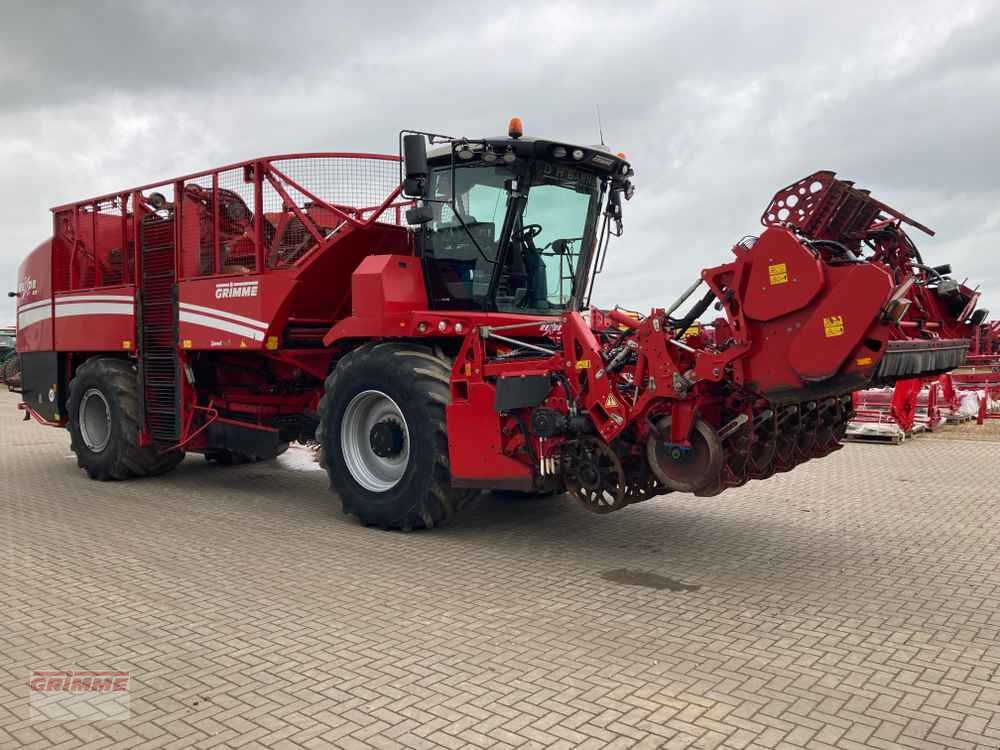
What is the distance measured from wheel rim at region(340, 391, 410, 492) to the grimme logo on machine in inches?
66.7

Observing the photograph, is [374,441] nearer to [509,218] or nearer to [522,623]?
[509,218]

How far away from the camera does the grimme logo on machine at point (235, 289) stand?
24.3 ft

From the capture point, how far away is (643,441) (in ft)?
16.9

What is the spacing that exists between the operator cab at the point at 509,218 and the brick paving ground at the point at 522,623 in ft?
6.15

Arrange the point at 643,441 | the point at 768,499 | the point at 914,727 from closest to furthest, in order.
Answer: the point at 914,727 → the point at 643,441 → the point at 768,499

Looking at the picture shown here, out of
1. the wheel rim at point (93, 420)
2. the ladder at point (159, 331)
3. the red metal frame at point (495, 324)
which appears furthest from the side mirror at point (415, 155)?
the wheel rim at point (93, 420)

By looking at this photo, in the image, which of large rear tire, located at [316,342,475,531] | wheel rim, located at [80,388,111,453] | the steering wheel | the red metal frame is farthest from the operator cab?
wheel rim, located at [80,388,111,453]

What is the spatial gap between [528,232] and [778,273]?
8.15ft

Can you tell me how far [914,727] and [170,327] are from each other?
24.5 ft

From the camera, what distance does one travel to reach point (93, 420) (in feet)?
30.7

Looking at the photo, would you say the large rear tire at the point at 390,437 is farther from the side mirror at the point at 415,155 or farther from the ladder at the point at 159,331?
the ladder at the point at 159,331

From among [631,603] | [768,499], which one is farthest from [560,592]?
[768,499]

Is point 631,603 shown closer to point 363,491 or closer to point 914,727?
point 914,727

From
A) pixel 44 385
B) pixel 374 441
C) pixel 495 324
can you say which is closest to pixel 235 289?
pixel 374 441
